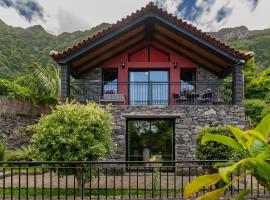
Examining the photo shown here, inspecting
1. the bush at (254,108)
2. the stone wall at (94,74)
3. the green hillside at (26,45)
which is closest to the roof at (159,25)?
the stone wall at (94,74)

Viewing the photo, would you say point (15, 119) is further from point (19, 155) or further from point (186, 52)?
point (186, 52)

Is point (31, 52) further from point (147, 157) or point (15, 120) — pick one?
point (147, 157)

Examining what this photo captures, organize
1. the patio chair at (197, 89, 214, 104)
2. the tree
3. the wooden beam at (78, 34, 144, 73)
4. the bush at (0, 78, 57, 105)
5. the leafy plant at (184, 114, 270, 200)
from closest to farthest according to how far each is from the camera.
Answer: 1. the leafy plant at (184, 114, 270, 200)
2. the tree
3. the patio chair at (197, 89, 214, 104)
4. the wooden beam at (78, 34, 144, 73)
5. the bush at (0, 78, 57, 105)

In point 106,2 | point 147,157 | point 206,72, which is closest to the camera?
point 147,157

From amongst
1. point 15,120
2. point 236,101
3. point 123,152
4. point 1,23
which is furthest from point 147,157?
point 1,23

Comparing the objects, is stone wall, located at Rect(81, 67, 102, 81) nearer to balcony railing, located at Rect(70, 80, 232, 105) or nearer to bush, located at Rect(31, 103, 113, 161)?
balcony railing, located at Rect(70, 80, 232, 105)

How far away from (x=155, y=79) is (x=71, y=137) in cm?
635

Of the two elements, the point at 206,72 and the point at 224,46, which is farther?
the point at 206,72

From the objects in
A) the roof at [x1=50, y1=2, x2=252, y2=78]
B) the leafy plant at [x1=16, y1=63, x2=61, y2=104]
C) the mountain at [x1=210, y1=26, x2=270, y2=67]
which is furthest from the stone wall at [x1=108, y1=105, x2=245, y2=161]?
the mountain at [x1=210, y1=26, x2=270, y2=67]

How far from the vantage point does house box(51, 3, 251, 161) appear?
12.3 metres

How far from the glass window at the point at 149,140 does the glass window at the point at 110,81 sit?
1.56 meters

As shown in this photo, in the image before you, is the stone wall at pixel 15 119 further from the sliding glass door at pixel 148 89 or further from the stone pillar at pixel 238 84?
the stone pillar at pixel 238 84

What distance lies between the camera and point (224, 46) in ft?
39.8

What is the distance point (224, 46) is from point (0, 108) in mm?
9301
